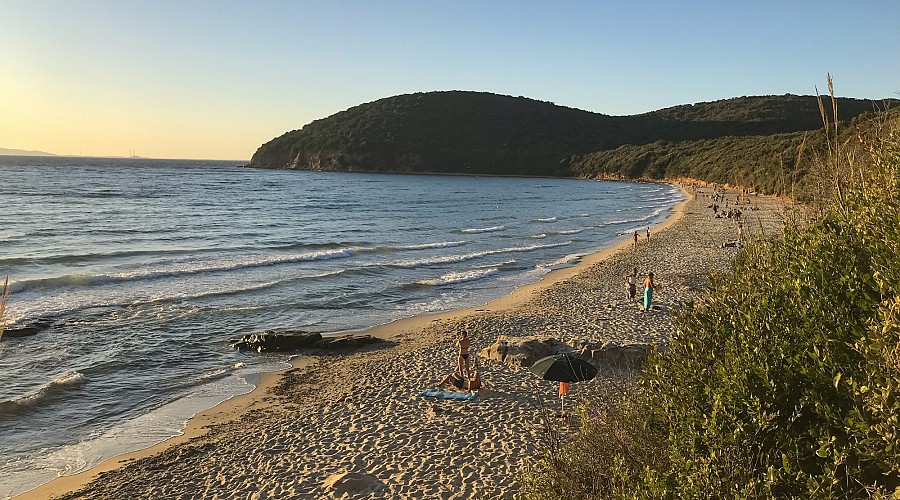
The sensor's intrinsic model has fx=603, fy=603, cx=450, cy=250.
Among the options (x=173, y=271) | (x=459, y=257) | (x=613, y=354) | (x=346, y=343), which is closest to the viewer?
(x=613, y=354)

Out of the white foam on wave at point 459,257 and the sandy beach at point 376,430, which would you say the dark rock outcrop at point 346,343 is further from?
the white foam on wave at point 459,257

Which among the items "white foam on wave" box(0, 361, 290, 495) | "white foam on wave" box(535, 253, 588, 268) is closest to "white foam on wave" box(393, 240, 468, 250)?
"white foam on wave" box(535, 253, 588, 268)

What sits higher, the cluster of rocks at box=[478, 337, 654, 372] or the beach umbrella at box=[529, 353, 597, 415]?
the beach umbrella at box=[529, 353, 597, 415]

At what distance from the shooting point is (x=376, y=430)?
421 inches

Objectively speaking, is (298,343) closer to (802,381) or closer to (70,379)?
(70,379)

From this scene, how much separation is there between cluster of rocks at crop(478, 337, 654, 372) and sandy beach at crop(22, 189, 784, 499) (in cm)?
44

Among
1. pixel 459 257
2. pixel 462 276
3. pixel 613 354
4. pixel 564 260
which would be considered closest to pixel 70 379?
pixel 613 354

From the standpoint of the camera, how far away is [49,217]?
140 ft

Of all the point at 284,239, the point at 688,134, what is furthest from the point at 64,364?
the point at 688,134

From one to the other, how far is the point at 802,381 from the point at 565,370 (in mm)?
5564

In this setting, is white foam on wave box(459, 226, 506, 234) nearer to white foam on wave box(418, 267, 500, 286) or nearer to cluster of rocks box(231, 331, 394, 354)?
white foam on wave box(418, 267, 500, 286)

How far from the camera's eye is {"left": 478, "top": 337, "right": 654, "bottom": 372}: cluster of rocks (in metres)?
12.8

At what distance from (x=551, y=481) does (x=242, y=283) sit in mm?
20276

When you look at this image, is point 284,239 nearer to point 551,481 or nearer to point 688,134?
point 551,481
